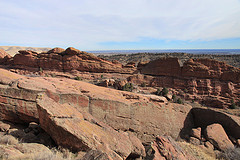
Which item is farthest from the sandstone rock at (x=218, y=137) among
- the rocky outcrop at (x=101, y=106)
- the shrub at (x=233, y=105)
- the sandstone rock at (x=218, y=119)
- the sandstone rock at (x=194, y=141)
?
the shrub at (x=233, y=105)

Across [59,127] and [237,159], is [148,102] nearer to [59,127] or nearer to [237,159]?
[237,159]

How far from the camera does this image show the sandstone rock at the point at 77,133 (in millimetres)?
4305

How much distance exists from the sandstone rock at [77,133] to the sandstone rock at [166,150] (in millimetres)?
954

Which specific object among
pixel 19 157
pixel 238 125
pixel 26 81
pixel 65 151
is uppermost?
pixel 26 81

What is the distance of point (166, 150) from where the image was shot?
4.89 m

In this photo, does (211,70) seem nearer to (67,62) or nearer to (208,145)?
(208,145)

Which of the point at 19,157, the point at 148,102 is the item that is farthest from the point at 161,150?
the point at 19,157

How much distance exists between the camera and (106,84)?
19.9 m

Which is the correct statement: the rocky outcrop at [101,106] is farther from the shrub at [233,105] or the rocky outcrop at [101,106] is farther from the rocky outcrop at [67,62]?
the rocky outcrop at [67,62]

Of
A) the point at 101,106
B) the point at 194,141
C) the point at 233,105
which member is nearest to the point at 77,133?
the point at 101,106

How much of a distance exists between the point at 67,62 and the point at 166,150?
27073mm

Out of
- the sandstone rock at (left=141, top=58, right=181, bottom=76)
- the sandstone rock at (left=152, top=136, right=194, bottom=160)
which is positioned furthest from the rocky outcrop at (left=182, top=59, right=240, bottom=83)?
the sandstone rock at (left=152, top=136, right=194, bottom=160)

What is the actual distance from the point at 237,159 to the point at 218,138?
1.49 metres

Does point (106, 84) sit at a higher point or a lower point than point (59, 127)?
lower
